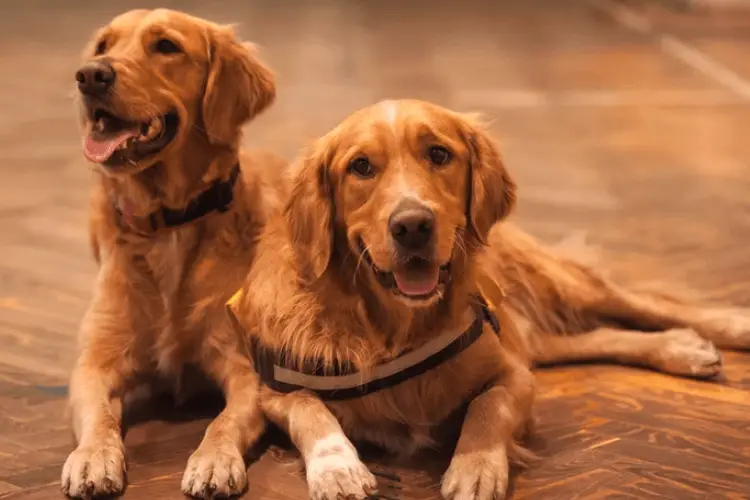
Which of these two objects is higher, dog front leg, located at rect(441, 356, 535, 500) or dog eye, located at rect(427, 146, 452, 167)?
dog eye, located at rect(427, 146, 452, 167)

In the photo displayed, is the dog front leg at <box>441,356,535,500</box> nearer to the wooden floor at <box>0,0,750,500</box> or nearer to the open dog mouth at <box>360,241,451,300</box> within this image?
the wooden floor at <box>0,0,750,500</box>

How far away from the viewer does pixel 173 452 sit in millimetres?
2504

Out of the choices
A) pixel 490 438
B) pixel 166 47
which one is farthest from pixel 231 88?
pixel 490 438

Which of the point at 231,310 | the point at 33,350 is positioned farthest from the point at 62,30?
the point at 231,310

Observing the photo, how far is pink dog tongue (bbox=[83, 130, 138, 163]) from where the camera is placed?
2.47 m

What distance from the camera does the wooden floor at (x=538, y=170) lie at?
94.9 inches

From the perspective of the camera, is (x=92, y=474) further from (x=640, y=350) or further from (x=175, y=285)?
(x=640, y=350)

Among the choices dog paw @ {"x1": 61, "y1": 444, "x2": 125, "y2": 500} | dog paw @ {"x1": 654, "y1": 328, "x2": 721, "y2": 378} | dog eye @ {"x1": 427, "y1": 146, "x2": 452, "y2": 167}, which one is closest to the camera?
dog paw @ {"x1": 61, "y1": 444, "x2": 125, "y2": 500}

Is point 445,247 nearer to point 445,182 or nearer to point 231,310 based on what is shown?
point 445,182

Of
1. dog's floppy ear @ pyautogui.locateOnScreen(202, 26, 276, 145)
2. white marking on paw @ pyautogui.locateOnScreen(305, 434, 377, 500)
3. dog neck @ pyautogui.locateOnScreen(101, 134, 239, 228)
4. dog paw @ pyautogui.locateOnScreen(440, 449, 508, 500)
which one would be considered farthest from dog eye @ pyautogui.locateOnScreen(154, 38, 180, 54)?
dog paw @ pyautogui.locateOnScreen(440, 449, 508, 500)

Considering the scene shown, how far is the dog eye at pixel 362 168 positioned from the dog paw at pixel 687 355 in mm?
1227

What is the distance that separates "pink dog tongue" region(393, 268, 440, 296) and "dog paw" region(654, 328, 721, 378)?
3.54 ft

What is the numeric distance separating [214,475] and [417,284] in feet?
2.16

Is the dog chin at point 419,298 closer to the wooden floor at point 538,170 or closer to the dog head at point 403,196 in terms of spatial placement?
the dog head at point 403,196
